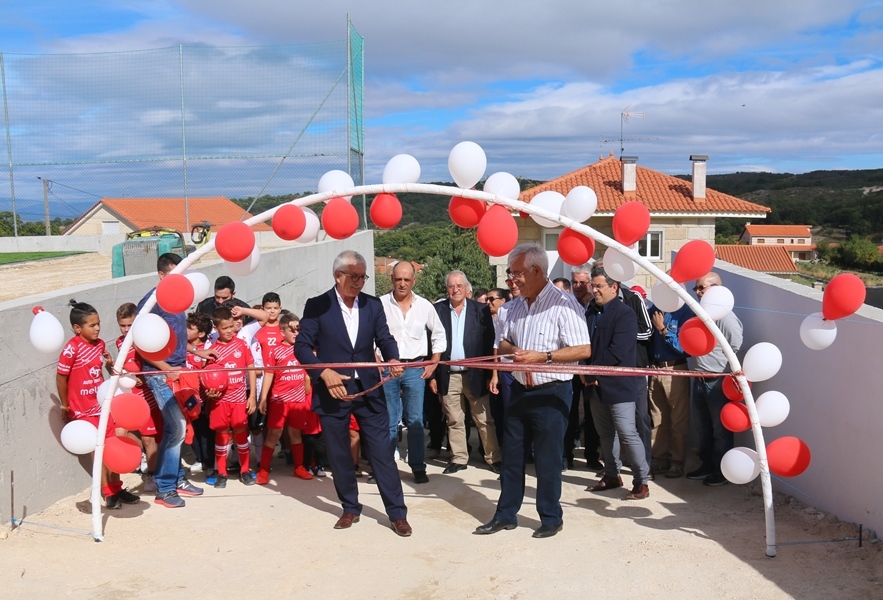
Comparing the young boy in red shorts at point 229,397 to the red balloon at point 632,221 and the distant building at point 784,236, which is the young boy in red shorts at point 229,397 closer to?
the red balloon at point 632,221

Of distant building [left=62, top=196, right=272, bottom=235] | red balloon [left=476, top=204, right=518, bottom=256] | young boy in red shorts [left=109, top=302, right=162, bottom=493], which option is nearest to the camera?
red balloon [left=476, top=204, right=518, bottom=256]

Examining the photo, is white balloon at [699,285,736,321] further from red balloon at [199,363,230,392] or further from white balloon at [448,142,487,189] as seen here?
red balloon at [199,363,230,392]

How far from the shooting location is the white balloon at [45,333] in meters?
4.74

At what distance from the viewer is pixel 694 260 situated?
15.1ft

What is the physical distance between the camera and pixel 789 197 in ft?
340

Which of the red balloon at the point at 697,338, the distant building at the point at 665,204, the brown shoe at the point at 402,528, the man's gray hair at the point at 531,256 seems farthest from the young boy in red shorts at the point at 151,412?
the distant building at the point at 665,204

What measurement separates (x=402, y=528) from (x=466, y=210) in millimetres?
2122

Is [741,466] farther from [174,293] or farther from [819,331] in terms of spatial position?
[174,293]

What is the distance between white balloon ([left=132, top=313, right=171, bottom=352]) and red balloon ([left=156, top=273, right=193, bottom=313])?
12cm

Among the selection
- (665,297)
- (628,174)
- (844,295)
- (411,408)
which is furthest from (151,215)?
(628,174)

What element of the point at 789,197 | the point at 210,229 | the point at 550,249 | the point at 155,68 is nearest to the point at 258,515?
the point at 210,229

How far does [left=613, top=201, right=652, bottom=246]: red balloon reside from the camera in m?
4.62

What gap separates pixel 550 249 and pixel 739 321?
71.2 ft

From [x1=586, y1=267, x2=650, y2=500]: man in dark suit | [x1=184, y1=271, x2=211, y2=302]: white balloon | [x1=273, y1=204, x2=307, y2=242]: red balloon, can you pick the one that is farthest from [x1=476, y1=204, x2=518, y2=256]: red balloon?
[x1=184, y1=271, x2=211, y2=302]: white balloon
